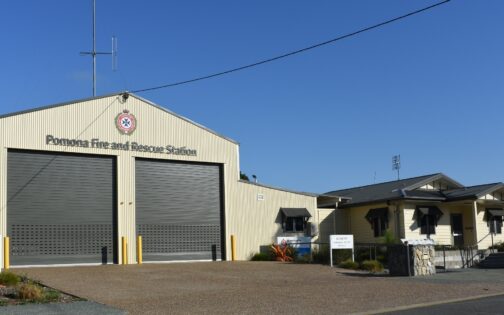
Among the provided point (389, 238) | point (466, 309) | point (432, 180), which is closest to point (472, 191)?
point (432, 180)

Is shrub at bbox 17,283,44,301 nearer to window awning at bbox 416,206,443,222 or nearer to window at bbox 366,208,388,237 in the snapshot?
window at bbox 366,208,388,237

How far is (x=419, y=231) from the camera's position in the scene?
107 feet

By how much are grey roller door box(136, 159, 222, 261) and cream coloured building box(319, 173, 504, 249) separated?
27.4 feet

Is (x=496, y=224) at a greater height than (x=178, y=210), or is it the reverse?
(x=178, y=210)

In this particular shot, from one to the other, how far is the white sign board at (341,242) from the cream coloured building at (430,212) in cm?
563

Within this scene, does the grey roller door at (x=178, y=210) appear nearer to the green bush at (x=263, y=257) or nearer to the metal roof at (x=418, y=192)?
the green bush at (x=263, y=257)

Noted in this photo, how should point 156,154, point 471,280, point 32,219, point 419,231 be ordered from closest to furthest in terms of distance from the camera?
point 471,280 → point 32,219 → point 156,154 → point 419,231

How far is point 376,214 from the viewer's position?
33500mm

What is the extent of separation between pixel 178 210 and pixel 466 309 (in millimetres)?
18511

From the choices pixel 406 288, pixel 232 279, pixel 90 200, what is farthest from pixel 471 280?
pixel 90 200

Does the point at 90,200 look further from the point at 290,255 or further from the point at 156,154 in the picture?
the point at 290,255

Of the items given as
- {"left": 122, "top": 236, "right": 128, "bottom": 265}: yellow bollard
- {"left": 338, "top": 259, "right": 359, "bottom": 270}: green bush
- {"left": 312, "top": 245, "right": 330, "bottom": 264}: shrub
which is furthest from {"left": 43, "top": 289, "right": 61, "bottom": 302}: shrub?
Result: {"left": 312, "top": 245, "right": 330, "bottom": 264}: shrub

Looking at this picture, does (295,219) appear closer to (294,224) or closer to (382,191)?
(294,224)

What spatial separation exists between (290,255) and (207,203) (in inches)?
193
